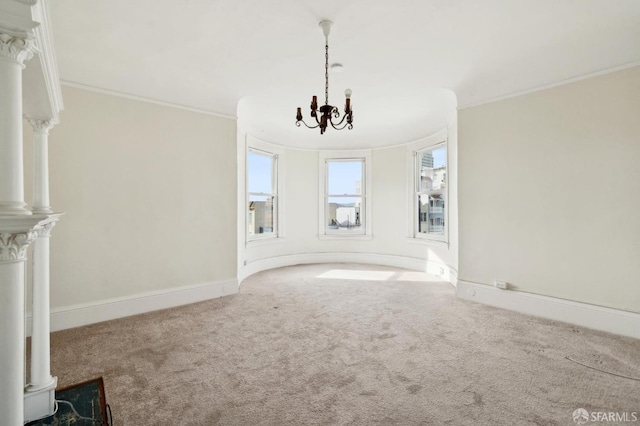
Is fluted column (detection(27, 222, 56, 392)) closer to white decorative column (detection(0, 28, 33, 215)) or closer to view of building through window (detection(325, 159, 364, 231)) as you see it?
white decorative column (detection(0, 28, 33, 215))

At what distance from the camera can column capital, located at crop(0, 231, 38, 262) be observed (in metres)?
1.08

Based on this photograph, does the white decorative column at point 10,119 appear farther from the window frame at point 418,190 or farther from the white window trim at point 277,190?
the window frame at point 418,190

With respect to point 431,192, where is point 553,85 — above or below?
above

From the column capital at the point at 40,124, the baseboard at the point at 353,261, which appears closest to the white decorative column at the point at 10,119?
the column capital at the point at 40,124

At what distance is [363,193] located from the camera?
21.2 ft

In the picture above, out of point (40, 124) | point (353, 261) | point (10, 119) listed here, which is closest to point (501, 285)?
point (353, 261)

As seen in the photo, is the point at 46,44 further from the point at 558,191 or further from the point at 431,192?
the point at 431,192

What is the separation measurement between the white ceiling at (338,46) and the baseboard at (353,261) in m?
2.48

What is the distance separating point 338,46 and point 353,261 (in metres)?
4.47

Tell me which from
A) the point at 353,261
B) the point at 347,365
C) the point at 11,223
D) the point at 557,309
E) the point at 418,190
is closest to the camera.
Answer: the point at 11,223

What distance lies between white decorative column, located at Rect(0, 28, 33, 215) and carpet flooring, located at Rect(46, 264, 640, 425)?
4.27ft

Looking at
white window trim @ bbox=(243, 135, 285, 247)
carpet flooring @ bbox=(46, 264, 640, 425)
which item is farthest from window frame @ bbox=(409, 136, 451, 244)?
white window trim @ bbox=(243, 135, 285, 247)

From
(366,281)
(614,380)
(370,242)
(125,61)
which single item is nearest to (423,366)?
(614,380)

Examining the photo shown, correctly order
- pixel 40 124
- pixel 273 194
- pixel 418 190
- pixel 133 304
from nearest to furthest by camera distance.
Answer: pixel 40 124, pixel 133 304, pixel 418 190, pixel 273 194
